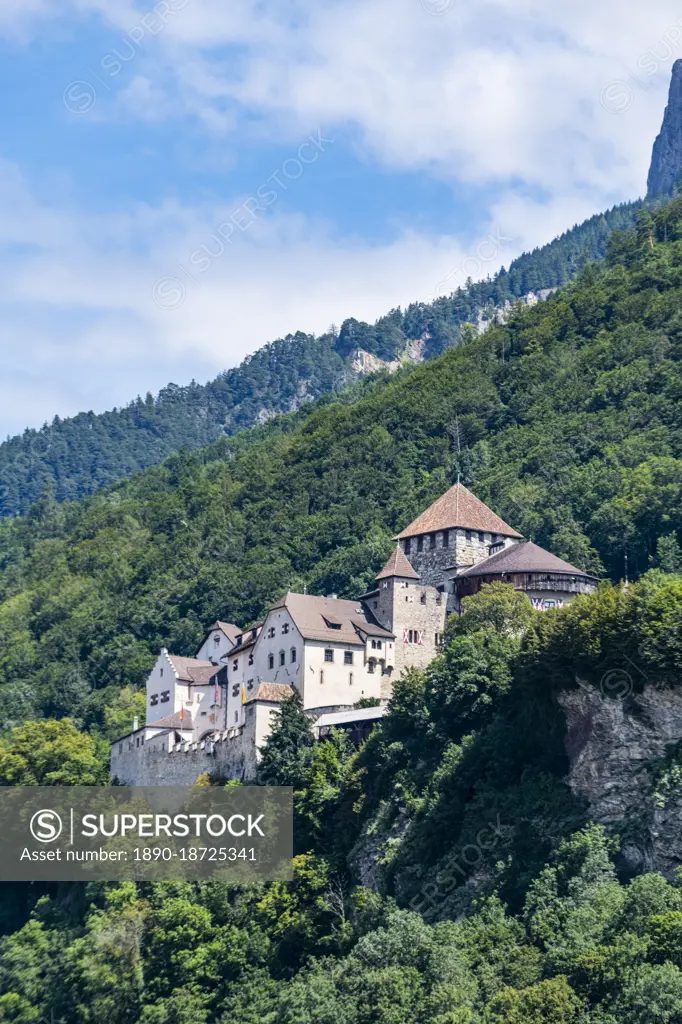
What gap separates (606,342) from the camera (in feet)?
402

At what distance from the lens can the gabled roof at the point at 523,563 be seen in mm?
76125

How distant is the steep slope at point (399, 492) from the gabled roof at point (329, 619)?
22.7 meters

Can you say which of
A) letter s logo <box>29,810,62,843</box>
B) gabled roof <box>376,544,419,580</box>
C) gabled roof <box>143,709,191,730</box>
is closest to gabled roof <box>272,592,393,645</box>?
gabled roof <box>376,544,419,580</box>

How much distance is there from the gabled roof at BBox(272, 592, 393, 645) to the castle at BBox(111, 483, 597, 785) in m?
0.08

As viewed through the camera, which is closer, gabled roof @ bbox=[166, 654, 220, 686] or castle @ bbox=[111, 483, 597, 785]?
castle @ bbox=[111, 483, 597, 785]

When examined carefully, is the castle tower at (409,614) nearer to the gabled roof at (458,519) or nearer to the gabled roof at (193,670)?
the gabled roof at (458,519)

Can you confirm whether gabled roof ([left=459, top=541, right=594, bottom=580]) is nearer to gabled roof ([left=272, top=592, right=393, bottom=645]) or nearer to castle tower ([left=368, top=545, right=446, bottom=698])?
castle tower ([left=368, top=545, right=446, bottom=698])

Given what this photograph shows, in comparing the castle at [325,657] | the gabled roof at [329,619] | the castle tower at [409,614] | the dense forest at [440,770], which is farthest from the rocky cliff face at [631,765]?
the castle tower at [409,614]

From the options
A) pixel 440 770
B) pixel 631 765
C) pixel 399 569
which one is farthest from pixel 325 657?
pixel 631 765

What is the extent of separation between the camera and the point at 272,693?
70.9m

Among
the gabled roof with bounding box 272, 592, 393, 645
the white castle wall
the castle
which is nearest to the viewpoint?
the white castle wall

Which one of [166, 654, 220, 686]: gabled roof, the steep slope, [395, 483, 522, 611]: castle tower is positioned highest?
the steep slope

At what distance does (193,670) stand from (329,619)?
1180 cm

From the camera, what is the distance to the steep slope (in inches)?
4131
